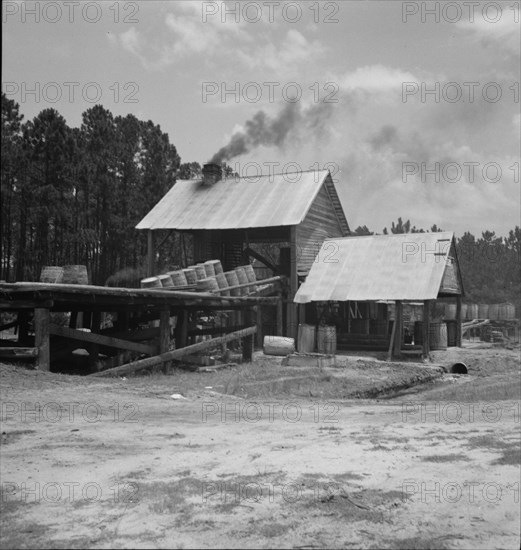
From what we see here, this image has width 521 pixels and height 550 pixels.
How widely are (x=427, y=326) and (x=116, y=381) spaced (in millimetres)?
14196

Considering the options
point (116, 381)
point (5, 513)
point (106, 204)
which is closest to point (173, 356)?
point (116, 381)

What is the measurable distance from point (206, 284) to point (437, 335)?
11.5 metres

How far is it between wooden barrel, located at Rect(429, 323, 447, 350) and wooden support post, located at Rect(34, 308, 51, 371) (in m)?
17.9

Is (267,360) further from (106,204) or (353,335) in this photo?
(106,204)

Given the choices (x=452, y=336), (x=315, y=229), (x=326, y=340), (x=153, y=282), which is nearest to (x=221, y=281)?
(x=153, y=282)

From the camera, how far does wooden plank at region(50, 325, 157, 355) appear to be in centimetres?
1491

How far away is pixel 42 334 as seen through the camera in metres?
14.3

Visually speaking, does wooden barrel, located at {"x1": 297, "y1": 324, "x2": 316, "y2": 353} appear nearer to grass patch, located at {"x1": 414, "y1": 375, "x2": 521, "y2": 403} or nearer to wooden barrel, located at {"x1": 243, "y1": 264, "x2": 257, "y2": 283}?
wooden barrel, located at {"x1": 243, "y1": 264, "x2": 257, "y2": 283}

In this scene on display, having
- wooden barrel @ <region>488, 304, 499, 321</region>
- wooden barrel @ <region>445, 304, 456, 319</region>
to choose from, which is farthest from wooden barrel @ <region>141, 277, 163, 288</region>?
wooden barrel @ <region>488, 304, 499, 321</region>

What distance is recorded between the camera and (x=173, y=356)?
58.7 ft

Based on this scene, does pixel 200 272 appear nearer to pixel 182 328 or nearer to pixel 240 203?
pixel 182 328

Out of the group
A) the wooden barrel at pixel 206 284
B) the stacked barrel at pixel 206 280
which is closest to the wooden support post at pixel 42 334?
the stacked barrel at pixel 206 280

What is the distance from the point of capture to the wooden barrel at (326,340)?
25516 mm

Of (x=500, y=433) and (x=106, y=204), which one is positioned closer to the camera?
(x=500, y=433)
